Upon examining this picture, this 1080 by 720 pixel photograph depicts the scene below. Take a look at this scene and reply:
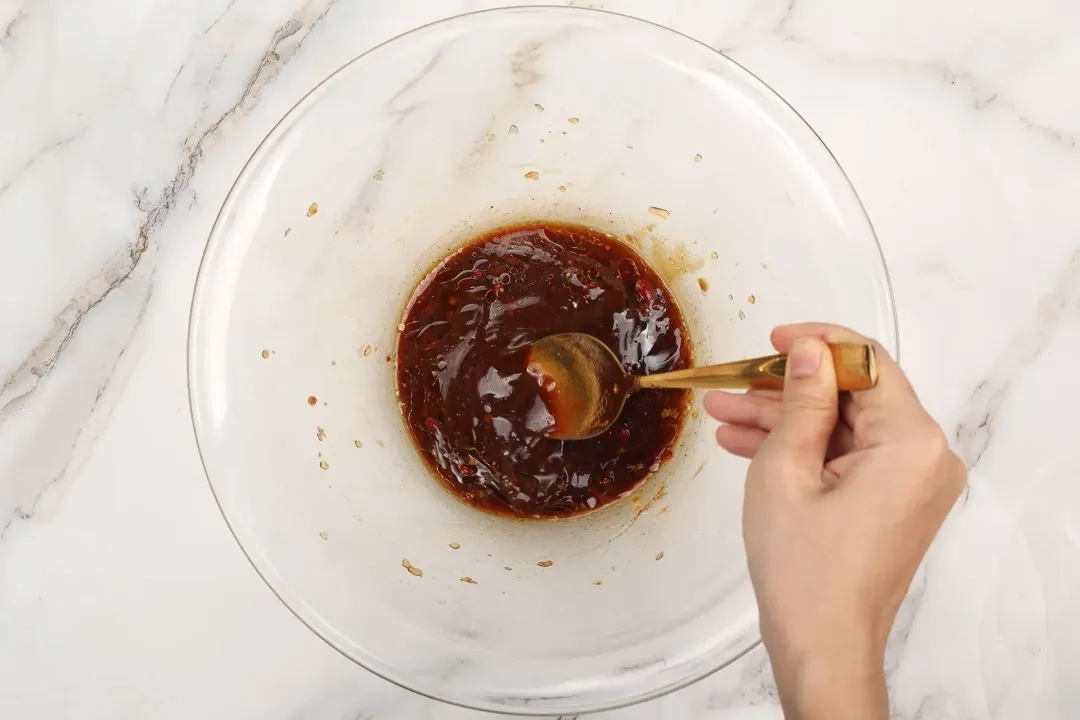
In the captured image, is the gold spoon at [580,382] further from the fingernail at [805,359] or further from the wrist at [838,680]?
the wrist at [838,680]

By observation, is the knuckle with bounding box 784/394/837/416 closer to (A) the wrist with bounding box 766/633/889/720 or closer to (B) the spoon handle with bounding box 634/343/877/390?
(B) the spoon handle with bounding box 634/343/877/390

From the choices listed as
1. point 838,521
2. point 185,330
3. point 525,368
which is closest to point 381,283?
point 525,368

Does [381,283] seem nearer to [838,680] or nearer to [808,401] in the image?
[808,401]

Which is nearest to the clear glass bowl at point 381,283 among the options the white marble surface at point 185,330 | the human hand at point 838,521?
the human hand at point 838,521

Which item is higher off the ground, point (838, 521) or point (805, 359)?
point (805, 359)

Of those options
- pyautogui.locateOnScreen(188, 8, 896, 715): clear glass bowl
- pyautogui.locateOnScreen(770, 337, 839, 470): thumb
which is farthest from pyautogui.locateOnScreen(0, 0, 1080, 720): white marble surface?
pyautogui.locateOnScreen(770, 337, 839, 470): thumb

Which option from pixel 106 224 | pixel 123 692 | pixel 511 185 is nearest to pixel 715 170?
pixel 511 185

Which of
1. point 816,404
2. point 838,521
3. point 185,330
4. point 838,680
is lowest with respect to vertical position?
point 838,680

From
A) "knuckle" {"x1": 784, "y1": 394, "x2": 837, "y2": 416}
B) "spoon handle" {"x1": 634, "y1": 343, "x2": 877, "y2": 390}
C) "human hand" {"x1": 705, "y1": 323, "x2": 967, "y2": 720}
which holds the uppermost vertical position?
"spoon handle" {"x1": 634, "y1": 343, "x2": 877, "y2": 390}
